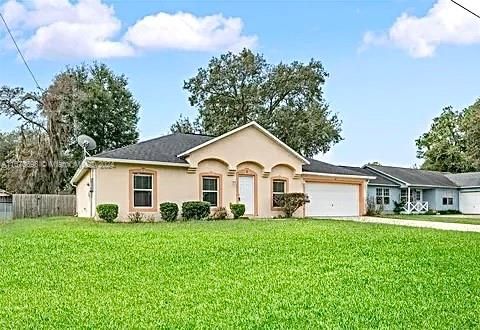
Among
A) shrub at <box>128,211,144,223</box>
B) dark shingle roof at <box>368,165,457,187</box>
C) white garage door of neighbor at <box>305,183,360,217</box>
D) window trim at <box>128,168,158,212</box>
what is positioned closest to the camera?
shrub at <box>128,211,144,223</box>

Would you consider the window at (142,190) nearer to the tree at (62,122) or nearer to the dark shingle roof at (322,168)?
the dark shingle roof at (322,168)

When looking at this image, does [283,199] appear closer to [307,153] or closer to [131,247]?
[131,247]

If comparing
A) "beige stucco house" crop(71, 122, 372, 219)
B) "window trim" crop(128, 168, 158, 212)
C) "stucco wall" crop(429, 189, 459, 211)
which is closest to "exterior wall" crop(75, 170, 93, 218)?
"beige stucco house" crop(71, 122, 372, 219)

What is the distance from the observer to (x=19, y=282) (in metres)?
8.27

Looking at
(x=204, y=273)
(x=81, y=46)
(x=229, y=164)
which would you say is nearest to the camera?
(x=204, y=273)

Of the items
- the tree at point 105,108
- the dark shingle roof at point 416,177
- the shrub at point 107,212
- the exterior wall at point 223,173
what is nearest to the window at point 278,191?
the exterior wall at point 223,173

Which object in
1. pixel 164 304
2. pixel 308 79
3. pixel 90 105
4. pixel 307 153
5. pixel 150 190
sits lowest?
pixel 164 304

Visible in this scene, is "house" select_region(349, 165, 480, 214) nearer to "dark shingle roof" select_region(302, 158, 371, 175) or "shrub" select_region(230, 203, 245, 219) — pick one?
"dark shingle roof" select_region(302, 158, 371, 175)

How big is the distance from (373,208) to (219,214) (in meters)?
13.6

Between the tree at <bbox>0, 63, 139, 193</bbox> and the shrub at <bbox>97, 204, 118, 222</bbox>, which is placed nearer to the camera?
the shrub at <bbox>97, 204, 118, 222</bbox>

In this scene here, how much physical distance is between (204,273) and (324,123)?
32056 millimetres

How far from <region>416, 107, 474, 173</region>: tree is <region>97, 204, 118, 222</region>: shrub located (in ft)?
127

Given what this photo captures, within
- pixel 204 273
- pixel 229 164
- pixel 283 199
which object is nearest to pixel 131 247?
pixel 204 273

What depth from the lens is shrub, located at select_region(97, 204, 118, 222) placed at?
61.8ft
